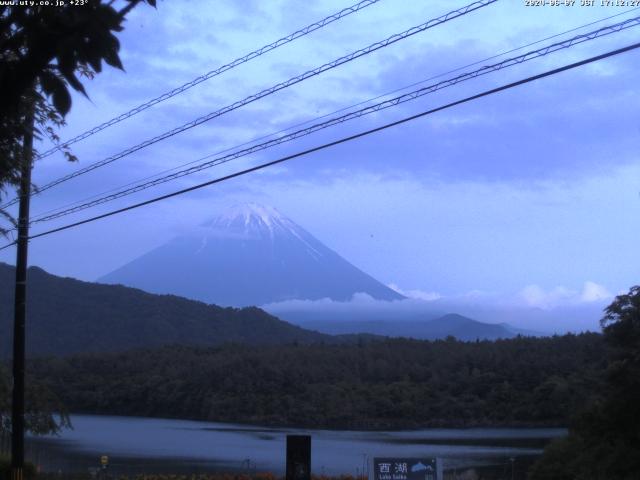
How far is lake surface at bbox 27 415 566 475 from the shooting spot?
74.4ft

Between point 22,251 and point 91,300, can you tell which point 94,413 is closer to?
point 22,251

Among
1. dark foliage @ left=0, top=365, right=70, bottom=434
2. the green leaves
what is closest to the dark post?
the green leaves

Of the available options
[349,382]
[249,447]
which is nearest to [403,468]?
[249,447]

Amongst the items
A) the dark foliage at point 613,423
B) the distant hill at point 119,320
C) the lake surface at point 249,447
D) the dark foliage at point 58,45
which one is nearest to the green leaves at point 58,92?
the dark foliage at point 58,45

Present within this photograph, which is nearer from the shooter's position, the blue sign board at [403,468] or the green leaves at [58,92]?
the green leaves at [58,92]

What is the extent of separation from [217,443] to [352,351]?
15.6 m

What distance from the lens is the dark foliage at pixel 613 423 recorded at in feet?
55.0

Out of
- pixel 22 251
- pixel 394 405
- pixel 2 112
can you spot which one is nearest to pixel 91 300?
pixel 394 405

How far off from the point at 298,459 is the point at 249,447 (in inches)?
628

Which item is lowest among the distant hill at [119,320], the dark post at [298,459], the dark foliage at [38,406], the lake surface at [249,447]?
the lake surface at [249,447]

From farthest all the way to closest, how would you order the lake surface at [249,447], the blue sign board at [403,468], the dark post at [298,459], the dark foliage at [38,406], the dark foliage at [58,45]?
1. the lake surface at [249,447]
2. the dark foliage at [38,406]
3. the dark post at [298,459]
4. the blue sign board at [403,468]
5. the dark foliage at [58,45]

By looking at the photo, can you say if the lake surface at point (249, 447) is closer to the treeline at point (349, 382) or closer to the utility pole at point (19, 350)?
the treeline at point (349, 382)

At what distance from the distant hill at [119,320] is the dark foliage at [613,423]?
45289mm

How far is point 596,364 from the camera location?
29.6 m
